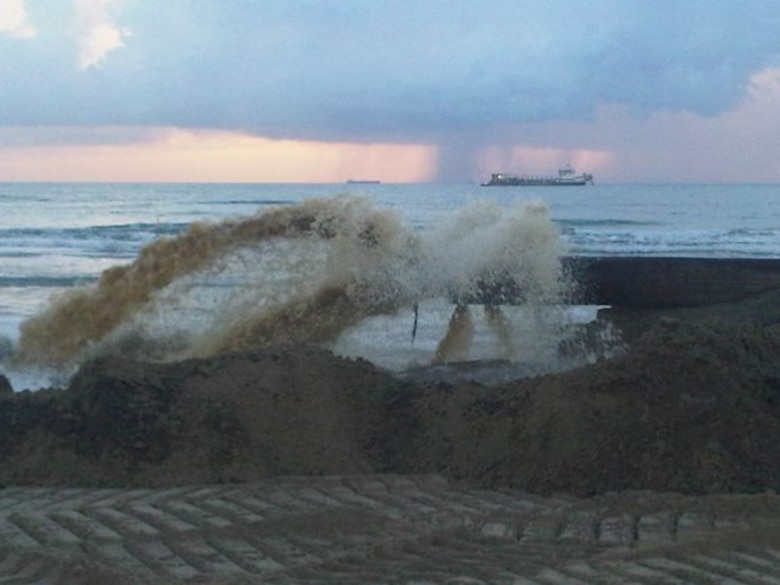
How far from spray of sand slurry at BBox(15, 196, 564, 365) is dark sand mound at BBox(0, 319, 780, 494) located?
359 centimetres

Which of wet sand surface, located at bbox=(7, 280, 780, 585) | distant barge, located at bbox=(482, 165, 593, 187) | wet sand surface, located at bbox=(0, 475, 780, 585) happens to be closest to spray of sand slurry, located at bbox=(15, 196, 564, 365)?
wet sand surface, located at bbox=(7, 280, 780, 585)

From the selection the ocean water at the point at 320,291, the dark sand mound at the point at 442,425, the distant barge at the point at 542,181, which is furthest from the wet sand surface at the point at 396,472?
the distant barge at the point at 542,181

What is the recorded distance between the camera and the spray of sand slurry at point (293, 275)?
35.3ft

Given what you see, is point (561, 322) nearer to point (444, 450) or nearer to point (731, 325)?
point (731, 325)

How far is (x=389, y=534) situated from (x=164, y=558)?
1057 mm

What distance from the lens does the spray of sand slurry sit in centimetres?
1077

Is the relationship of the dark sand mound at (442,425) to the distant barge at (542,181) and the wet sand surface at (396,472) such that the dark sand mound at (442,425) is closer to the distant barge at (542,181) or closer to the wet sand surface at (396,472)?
the wet sand surface at (396,472)

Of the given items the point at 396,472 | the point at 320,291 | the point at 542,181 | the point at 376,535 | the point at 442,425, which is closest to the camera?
the point at 376,535

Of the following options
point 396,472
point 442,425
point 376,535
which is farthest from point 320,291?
point 376,535

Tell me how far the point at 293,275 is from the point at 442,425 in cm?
434

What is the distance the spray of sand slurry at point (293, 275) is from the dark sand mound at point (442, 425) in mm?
3589

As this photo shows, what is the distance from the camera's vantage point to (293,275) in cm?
1084

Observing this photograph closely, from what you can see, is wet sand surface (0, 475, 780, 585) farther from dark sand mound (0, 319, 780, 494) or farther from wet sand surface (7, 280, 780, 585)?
dark sand mound (0, 319, 780, 494)

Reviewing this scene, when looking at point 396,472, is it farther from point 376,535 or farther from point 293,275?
point 293,275
